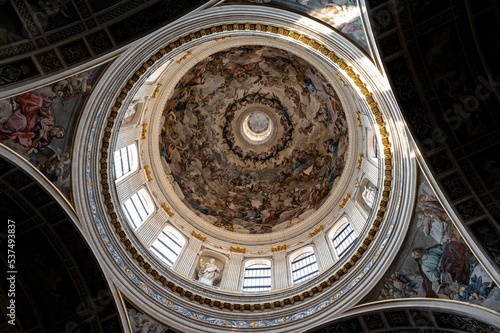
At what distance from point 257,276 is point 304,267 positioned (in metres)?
2.07

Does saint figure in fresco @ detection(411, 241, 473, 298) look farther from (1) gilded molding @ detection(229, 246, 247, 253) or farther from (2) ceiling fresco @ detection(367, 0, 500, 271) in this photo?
(1) gilded molding @ detection(229, 246, 247, 253)

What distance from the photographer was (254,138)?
26.3 metres

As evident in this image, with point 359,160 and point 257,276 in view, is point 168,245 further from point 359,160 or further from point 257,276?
point 359,160

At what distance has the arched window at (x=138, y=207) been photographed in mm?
18594

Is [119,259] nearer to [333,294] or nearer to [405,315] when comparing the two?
[333,294]

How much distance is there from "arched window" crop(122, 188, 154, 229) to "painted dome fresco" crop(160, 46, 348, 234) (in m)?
2.57

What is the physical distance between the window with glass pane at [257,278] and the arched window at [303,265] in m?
1.12

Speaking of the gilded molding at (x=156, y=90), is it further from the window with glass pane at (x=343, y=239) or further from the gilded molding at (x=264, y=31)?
the window with glass pane at (x=343, y=239)

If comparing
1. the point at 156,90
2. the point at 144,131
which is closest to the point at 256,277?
the point at 144,131

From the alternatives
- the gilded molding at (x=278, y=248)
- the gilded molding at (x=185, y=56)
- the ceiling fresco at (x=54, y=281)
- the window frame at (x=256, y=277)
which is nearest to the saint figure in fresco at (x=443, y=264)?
the window frame at (x=256, y=277)

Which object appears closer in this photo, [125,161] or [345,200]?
[125,161]

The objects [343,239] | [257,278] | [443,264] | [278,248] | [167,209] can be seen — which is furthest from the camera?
[278,248]

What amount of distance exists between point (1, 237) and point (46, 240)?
1.26m

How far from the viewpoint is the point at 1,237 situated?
46.9 feet
